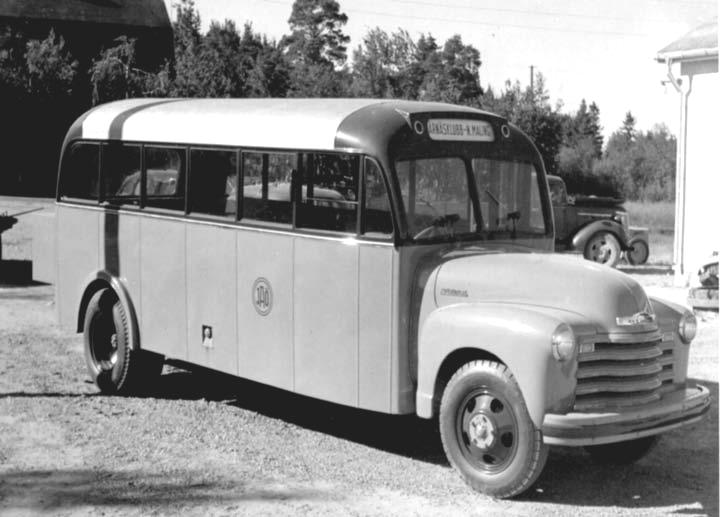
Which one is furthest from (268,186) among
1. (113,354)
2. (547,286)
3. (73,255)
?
(73,255)

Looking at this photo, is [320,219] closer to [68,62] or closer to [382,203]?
[382,203]

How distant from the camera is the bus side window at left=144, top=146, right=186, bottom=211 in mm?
8414

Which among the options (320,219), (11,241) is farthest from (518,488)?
(11,241)

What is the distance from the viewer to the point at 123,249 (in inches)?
348

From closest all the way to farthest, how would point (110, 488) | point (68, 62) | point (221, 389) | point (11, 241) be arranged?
1. point (110, 488)
2. point (221, 389)
3. point (11, 241)
4. point (68, 62)

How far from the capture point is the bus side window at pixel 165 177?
27.6ft

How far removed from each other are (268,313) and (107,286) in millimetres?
2190

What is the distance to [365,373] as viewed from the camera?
685 cm

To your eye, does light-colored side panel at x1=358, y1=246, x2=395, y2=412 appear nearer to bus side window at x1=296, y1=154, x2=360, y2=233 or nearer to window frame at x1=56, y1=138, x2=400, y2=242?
window frame at x1=56, y1=138, x2=400, y2=242

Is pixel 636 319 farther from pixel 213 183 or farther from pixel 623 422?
pixel 213 183

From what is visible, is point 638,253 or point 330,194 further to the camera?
point 638,253

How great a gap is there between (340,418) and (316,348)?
52.8 inches

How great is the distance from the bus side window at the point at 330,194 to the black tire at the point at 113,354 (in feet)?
7.64

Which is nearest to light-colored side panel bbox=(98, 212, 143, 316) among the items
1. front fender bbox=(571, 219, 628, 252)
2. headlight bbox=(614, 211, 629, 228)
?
front fender bbox=(571, 219, 628, 252)
